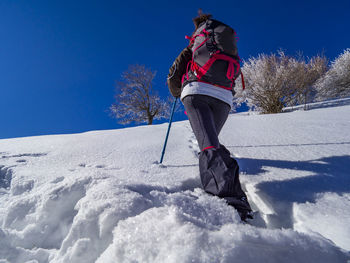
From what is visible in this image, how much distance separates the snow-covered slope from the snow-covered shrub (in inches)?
429

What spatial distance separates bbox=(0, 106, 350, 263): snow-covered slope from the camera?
0.41 m

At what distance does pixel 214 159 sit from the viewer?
80 centimetres

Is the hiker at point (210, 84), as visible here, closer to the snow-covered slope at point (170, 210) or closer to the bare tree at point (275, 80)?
the snow-covered slope at point (170, 210)

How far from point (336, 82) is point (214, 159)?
13.0 meters

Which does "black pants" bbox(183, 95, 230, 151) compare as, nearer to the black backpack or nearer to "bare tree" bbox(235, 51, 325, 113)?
the black backpack

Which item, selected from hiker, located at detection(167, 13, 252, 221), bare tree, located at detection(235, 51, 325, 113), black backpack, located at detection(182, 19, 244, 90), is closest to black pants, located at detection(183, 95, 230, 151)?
hiker, located at detection(167, 13, 252, 221)

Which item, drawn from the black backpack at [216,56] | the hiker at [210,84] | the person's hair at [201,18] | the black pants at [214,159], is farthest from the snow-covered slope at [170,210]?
the person's hair at [201,18]

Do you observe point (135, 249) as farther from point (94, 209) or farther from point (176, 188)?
point (176, 188)

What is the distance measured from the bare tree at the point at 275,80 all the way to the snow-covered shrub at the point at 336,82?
1.94 ft

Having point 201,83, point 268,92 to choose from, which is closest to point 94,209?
point 201,83

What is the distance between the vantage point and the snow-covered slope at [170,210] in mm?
414

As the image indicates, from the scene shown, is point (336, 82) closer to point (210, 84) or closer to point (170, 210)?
point (210, 84)

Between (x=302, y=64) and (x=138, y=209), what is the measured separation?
1134cm

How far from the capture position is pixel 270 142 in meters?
1.73
